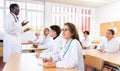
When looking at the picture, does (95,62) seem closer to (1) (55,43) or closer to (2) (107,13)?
(1) (55,43)

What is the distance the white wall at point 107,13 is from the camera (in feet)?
23.9

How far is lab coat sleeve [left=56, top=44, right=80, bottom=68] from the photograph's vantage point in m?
1.71

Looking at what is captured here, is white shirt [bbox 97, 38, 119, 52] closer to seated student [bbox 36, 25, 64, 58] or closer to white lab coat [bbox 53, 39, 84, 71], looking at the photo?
seated student [bbox 36, 25, 64, 58]

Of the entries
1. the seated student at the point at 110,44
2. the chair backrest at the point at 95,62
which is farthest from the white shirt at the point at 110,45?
the chair backrest at the point at 95,62

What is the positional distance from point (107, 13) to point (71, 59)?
22.0 feet

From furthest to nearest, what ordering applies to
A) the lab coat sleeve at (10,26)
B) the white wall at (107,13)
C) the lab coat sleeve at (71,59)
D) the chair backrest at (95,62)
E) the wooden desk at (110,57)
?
1. the white wall at (107,13)
2. the lab coat sleeve at (10,26)
3. the wooden desk at (110,57)
4. the chair backrest at (95,62)
5. the lab coat sleeve at (71,59)

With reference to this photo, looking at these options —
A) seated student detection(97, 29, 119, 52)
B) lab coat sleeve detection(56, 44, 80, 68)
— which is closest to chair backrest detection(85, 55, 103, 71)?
lab coat sleeve detection(56, 44, 80, 68)

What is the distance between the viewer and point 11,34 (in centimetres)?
296

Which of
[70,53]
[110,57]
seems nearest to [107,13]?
[110,57]

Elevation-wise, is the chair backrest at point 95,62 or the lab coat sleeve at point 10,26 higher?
the lab coat sleeve at point 10,26

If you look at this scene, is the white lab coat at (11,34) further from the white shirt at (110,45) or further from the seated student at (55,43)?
the white shirt at (110,45)

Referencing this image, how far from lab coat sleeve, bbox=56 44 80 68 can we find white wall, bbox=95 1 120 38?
6.01 meters

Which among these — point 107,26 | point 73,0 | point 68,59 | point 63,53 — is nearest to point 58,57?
point 63,53

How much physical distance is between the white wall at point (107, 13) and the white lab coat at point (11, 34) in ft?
18.0
